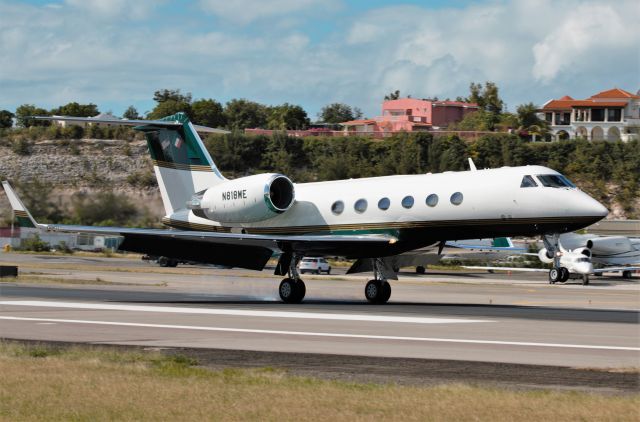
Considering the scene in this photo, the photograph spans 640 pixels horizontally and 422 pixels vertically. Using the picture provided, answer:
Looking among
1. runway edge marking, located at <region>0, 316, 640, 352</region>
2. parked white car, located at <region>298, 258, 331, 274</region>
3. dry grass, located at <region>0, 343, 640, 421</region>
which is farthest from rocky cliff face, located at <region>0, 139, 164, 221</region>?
dry grass, located at <region>0, 343, 640, 421</region>

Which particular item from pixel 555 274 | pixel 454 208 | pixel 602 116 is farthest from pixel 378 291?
pixel 602 116

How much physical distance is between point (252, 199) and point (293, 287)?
3.13 metres

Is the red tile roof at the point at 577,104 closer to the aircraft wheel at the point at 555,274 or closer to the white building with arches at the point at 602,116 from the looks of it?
the white building with arches at the point at 602,116

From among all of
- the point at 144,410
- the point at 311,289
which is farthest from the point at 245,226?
the point at 144,410

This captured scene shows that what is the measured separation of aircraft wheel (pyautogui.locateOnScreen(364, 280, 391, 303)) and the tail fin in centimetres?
679

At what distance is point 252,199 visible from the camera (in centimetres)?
3042

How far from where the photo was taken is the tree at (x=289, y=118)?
15438cm

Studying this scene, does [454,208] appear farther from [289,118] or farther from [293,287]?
[289,118]

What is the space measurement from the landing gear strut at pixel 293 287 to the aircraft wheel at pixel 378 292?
1.98 metres

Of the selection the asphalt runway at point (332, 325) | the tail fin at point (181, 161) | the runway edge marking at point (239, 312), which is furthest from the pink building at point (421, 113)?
the runway edge marking at point (239, 312)

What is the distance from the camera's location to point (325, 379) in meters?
12.7

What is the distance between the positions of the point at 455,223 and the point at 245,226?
23.7 feet

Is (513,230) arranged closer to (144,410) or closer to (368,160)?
(144,410)

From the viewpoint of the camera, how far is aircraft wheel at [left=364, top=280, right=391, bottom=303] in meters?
29.5
